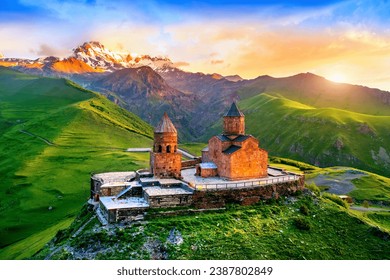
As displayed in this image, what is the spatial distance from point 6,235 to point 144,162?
28779 mm

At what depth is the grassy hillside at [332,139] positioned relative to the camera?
423ft

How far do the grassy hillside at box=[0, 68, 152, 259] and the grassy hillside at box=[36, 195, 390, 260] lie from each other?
1524 centimetres

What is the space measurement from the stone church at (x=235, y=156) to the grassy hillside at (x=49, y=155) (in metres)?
21.2

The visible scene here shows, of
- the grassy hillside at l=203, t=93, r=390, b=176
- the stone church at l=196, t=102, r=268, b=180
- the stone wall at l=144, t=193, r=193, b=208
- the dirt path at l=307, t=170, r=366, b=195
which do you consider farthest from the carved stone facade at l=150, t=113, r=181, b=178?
the grassy hillside at l=203, t=93, r=390, b=176

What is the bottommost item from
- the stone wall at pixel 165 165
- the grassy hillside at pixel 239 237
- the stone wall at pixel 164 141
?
the grassy hillside at pixel 239 237

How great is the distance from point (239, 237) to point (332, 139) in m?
120

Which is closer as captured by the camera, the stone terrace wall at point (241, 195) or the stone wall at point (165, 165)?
the stone terrace wall at point (241, 195)

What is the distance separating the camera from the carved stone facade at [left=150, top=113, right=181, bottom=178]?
133 feet

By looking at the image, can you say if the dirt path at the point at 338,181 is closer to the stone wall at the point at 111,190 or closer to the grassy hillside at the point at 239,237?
the grassy hillside at the point at 239,237

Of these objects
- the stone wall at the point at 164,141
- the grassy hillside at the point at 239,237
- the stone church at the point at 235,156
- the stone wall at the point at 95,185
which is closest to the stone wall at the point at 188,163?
the stone church at the point at 235,156

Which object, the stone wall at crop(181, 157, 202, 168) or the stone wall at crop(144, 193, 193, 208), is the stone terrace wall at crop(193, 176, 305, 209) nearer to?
the stone wall at crop(144, 193, 193, 208)

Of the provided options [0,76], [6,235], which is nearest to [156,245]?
[6,235]

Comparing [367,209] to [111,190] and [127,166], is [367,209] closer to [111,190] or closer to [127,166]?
[127,166]
